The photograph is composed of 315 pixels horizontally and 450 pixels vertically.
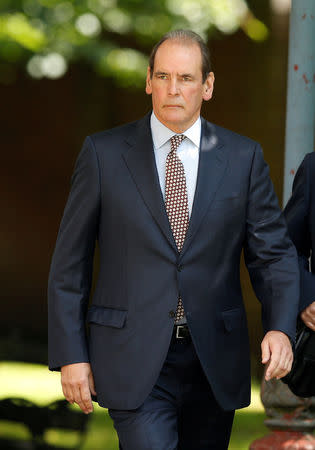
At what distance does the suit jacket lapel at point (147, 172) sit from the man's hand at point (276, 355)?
0.51m

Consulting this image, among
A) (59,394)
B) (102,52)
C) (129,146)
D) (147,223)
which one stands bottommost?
(59,394)

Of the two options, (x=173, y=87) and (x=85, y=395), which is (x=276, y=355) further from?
(x=173, y=87)

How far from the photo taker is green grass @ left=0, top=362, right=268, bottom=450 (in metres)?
8.01

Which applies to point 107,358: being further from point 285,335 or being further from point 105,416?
point 105,416

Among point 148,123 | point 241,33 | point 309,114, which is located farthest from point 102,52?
point 148,123

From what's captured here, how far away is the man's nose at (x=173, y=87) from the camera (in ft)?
11.8

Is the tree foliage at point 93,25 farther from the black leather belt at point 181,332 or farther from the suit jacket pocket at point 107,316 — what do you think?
the black leather belt at point 181,332

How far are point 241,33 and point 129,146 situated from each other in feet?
26.5

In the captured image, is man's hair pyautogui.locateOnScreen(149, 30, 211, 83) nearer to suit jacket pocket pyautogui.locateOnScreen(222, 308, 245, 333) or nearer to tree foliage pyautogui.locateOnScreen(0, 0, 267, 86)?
suit jacket pocket pyautogui.locateOnScreen(222, 308, 245, 333)

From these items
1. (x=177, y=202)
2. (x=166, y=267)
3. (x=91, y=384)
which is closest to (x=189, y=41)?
(x=177, y=202)

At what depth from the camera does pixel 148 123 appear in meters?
3.83

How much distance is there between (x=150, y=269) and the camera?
11.8 ft

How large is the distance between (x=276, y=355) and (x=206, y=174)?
0.76 m

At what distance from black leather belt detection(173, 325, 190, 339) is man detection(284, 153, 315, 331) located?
1.95 feet
